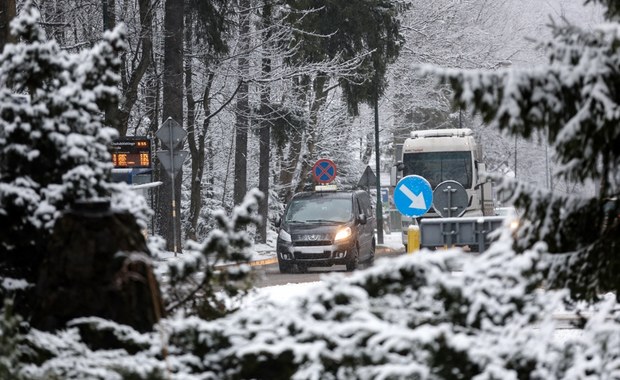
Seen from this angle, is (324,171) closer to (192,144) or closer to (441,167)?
(441,167)

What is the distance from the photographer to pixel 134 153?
24031mm

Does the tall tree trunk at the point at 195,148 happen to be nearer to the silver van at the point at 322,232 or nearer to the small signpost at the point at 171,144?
the silver van at the point at 322,232

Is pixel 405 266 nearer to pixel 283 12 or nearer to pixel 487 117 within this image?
pixel 487 117

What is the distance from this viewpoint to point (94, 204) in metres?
5.38

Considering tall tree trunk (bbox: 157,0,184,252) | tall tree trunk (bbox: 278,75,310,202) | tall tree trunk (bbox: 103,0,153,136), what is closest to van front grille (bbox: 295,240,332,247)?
Answer: tall tree trunk (bbox: 157,0,184,252)

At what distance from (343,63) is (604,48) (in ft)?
94.7

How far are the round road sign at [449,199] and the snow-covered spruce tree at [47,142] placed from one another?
12.3 meters

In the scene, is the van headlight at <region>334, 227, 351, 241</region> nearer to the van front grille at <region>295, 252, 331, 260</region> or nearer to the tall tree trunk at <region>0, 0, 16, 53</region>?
the van front grille at <region>295, 252, 331, 260</region>

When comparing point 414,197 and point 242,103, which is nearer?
point 414,197

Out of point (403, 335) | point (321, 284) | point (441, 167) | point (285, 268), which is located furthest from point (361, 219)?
point (403, 335)

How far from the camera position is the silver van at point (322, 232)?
25156 mm

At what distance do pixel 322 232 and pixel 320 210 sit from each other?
0.96 meters

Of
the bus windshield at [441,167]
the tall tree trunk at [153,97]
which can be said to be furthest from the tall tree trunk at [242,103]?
the bus windshield at [441,167]

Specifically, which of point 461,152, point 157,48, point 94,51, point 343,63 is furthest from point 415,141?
point 94,51
